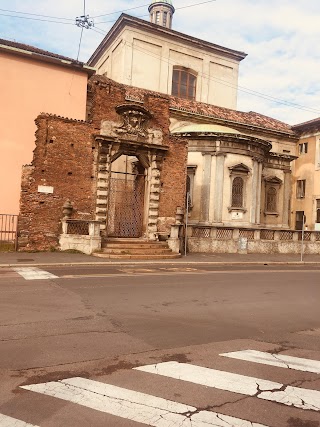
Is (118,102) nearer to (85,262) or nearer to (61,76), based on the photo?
(61,76)

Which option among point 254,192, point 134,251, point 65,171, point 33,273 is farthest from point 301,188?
point 33,273

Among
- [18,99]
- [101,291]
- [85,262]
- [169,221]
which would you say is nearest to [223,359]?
[101,291]

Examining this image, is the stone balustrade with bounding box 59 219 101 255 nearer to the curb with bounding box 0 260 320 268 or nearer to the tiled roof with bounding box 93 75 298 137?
the curb with bounding box 0 260 320 268

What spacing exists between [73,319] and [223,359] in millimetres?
2769

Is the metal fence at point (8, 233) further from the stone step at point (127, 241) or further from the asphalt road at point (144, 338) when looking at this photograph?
the asphalt road at point (144, 338)

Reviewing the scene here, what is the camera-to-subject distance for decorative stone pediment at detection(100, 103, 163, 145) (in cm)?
1931

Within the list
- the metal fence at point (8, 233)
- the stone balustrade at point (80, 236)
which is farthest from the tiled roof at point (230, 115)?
the metal fence at point (8, 233)

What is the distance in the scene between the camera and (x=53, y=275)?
11.3m

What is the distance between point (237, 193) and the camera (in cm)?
2720

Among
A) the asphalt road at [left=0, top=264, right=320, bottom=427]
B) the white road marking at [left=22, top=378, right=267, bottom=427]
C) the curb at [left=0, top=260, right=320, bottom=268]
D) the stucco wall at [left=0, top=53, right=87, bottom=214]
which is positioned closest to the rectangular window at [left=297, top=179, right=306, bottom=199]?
the curb at [left=0, top=260, right=320, bottom=268]

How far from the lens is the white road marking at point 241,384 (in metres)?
3.68

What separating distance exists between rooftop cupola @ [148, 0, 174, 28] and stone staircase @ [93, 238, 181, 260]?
38349 mm

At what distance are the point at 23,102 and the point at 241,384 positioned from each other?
20.2m

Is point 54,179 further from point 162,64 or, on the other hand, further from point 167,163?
point 162,64
